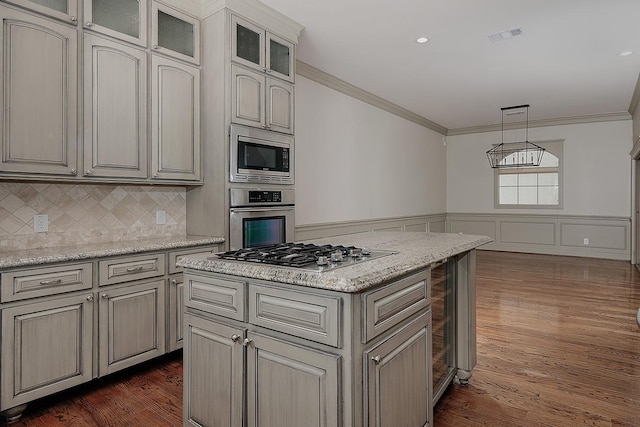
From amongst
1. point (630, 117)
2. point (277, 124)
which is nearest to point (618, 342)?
point (277, 124)

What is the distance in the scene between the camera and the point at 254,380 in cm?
156

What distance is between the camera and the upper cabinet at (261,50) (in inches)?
123

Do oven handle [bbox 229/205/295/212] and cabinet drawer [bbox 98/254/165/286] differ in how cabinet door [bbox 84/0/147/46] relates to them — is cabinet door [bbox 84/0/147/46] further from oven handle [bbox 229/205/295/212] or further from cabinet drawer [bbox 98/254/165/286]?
cabinet drawer [bbox 98/254/165/286]

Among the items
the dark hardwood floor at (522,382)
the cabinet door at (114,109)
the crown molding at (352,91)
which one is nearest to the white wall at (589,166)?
the crown molding at (352,91)

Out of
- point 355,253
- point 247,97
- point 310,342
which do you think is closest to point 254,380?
point 310,342

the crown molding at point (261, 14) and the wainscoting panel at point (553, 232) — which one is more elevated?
the crown molding at point (261, 14)

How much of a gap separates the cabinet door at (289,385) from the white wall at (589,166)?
8220 millimetres

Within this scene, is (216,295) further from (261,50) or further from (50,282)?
(261,50)

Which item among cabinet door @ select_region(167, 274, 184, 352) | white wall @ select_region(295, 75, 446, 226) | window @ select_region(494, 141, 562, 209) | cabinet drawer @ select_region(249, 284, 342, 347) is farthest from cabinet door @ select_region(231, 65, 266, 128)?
window @ select_region(494, 141, 562, 209)

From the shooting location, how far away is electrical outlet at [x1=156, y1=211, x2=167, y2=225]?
3334 millimetres

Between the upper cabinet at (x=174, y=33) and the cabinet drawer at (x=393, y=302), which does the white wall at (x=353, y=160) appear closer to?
the upper cabinet at (x=174, y=33)

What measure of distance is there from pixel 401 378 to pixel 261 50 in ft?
9.19

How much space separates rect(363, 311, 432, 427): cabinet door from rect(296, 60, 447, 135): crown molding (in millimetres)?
3547

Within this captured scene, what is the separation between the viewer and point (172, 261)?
2.88 m
